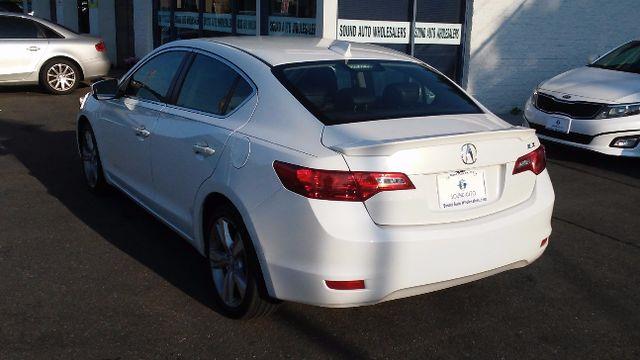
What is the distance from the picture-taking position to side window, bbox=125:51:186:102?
4.76m

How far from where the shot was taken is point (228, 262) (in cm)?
387

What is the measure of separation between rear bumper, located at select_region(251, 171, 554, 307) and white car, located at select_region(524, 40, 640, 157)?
4815 millimetres

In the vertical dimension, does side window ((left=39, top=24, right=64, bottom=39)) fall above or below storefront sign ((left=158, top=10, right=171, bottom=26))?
below

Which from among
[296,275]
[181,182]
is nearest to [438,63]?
[181,182]

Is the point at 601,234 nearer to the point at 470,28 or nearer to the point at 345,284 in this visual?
the point at 345,284

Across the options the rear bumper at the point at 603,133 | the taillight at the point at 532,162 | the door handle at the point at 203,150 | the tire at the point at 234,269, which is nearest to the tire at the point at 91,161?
the door handle at the point at 203,150

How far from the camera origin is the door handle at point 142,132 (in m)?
4.68

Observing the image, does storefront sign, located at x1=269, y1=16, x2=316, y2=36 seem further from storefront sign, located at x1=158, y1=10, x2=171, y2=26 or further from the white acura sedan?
the white acura sedan

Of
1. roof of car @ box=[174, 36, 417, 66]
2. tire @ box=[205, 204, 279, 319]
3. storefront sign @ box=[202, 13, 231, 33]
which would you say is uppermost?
storefront sign @ box=[202, 13, 231, 33]

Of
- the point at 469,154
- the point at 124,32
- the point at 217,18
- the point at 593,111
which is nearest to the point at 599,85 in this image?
the point at 593,111

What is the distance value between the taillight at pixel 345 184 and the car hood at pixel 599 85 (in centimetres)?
553

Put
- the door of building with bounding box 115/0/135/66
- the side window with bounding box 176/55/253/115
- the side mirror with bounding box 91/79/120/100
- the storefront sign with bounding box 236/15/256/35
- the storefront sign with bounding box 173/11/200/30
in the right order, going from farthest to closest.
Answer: the door of building with bounding box 115/0/135/66
the storefront sign with bounding box 173/11/200/30
the storefront sign with bounding box 236/15/256/35
the side mirror with bounding box 91/79/120/100
the side window with bounding box 176/55/253/115

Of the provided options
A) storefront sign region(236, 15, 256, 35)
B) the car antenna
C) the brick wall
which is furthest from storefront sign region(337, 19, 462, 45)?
the car antenna

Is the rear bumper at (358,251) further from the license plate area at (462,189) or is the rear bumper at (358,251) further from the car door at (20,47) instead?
the car door at (20,47)
